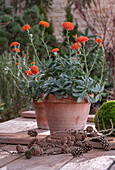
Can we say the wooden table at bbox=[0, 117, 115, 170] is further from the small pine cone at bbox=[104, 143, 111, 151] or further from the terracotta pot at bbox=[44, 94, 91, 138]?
the terracotta pot at bbox=[44, 94, 91, 138]

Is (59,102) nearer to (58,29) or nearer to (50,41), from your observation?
(50,41)

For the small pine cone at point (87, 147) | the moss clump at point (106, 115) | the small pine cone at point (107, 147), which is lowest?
the small pine cone at point (107, 147)

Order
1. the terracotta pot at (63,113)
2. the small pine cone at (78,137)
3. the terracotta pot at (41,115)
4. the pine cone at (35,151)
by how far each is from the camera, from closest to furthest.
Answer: the pine cone at (35,151), the small pine cone at (78,137), the terracotta pot at (63,113), the terracotta pot at (41,115)

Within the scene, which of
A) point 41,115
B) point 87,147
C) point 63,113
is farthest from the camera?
point 41,115

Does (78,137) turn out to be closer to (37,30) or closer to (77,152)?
(77,152)

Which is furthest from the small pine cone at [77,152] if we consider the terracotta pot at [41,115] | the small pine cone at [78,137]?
the terracotta pot at [41,115]

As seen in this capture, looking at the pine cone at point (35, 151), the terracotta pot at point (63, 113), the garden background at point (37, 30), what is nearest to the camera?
the pine cone at point (35, 151)

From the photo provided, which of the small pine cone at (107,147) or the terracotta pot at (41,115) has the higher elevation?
the terracotta pot at (41,115)

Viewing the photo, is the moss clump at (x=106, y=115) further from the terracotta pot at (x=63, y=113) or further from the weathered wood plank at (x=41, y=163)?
the weathered wood plank at (x=41, y=163)

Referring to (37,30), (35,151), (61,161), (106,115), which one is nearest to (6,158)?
(35,151)

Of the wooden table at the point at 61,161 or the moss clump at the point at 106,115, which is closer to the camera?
the wooden table at the point at 61,161

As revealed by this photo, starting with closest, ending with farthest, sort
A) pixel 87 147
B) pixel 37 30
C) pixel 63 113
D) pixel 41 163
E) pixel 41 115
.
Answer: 1. pixel 41 163
2. pixel 87 147
3. pixel 63 113
4. pixel 41 115
5. pixel 37 30

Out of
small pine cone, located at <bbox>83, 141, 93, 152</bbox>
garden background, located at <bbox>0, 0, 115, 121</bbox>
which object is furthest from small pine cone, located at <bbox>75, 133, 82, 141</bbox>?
garden background, located at <bbox>0, 0, 115, 121</bbox>

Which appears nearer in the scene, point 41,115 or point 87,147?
point 87,147
